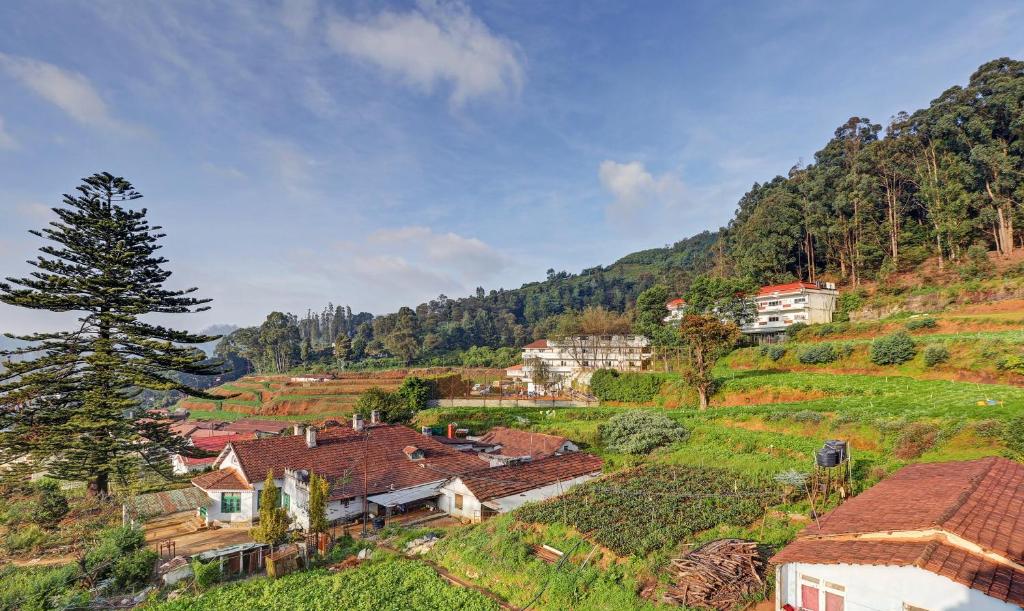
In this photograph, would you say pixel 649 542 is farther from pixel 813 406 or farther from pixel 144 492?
pixel 144 492

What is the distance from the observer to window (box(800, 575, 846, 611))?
8.52 meters

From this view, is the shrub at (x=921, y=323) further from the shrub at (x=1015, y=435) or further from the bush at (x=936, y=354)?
the shrub at (x=1015, y=435)

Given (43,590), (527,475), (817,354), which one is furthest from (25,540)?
(817,354)

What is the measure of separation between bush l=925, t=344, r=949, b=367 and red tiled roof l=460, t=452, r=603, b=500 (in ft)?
70.5

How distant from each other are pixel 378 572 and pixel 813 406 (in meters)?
23.0

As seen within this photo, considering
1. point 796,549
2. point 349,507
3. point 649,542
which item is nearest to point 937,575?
point 796,549

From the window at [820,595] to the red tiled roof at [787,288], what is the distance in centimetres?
4604

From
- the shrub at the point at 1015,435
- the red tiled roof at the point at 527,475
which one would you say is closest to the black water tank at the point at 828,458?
the shrub at the point at 1015,435

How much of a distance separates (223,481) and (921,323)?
1829 inches

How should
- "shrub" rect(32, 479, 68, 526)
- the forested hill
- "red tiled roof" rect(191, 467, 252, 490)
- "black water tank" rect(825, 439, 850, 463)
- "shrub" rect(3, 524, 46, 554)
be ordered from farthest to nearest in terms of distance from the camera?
the forested hill, "red tiled roof" rect(191, 467, 252, 490), "shrub" rect(32, 479, 68, 526), "shrub" rect(3, 524, 46, 554), "black water tank" rect(825, 439, 850, 463)

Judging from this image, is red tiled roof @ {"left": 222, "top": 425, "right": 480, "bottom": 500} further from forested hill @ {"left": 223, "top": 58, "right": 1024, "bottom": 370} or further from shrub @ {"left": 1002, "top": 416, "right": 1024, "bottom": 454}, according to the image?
forested hill @ {"left": 223, "top": 58, "right": 1024, "bottom": 370}

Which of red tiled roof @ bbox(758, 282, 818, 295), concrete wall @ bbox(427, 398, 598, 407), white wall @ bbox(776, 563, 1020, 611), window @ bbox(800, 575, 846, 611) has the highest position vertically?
red tiled roof @ bbox(758, 282, 818, 295)

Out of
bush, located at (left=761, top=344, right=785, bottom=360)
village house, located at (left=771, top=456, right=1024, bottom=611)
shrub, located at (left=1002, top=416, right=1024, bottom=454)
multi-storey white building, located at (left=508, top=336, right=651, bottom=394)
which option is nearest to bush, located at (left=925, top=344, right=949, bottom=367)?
bush, located at (left=761, top=344, right=785, bottom=360)

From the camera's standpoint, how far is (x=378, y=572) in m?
13.8
